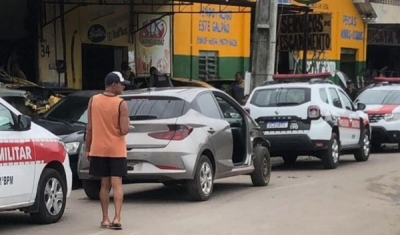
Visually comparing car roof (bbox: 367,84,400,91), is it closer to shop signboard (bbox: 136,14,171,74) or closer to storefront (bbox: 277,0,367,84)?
storefront (bbox: 277,0,367,84)

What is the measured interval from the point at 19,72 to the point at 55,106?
7601 millimetres

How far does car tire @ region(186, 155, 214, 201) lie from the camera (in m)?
12.0

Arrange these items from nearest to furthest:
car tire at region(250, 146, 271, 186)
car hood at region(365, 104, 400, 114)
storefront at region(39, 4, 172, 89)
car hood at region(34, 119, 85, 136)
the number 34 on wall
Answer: car tire at region(250, 146, 271, 186), car hood at region(34, 119, 85, 136), car hood at region(365, 104, 400, 114), the number 34 on wall, storefront at region(39, 4, 172, 89)

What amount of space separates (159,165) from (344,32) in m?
28.9

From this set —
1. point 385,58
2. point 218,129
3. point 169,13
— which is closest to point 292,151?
point 218,129

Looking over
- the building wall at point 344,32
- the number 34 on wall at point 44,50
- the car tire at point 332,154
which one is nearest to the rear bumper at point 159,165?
the car tire at point 332,154

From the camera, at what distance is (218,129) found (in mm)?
12719

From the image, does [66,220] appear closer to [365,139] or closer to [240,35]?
[365,139]

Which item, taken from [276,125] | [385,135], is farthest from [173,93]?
[385,135]

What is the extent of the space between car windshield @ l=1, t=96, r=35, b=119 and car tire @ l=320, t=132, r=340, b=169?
588 cm

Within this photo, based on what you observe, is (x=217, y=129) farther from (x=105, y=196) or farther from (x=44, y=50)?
(x=44, y=50)

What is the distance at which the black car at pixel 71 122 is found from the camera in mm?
13766

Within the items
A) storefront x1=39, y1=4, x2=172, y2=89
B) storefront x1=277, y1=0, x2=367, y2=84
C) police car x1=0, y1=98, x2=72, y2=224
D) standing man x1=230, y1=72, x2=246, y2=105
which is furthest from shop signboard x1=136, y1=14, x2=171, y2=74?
police car x1=0, y1=98, x2=72, y2=224

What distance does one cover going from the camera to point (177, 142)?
11773mm
